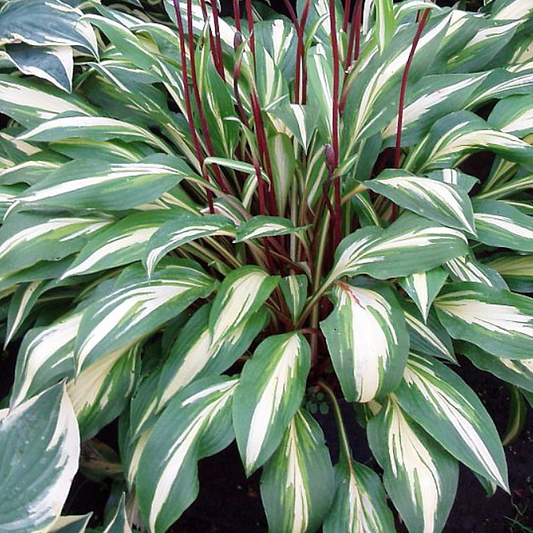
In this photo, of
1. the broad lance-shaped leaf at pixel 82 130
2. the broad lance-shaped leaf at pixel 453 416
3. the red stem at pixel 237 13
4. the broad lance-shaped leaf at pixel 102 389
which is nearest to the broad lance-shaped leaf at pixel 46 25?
the broad lance-shaped leaf at pixel 82 130

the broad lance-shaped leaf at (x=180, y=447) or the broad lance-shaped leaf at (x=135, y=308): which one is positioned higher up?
the broad lance-shaped leaf at (x=135, y=308)

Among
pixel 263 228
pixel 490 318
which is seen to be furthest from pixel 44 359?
pixel 490 318

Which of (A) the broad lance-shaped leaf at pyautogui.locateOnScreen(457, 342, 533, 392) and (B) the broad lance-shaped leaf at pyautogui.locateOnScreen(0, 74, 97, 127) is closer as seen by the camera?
(A) the broad lance-shaped leaf at pyautogui.locateOnScreen(457, 342, 533, 392)

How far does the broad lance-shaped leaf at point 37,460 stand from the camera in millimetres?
601

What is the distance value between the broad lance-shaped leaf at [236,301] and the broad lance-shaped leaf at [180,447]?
0.23 feet

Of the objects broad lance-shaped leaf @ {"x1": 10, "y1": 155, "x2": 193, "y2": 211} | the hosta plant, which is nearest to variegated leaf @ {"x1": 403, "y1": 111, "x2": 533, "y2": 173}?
the hosta plant

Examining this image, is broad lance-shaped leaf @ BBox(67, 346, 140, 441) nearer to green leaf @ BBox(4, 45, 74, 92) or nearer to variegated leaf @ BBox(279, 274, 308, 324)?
variegated leaf @ BBox(279, 274, 308, 324)

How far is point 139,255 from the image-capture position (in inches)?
31.6

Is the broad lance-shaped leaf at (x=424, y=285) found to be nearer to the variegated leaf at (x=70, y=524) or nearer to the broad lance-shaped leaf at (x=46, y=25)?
the variegated leaf at (x=70, y=524)

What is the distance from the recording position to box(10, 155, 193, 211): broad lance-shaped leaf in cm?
80

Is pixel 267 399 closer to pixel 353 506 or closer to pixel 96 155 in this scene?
pixel 353 506

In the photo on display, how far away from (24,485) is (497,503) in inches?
34.3

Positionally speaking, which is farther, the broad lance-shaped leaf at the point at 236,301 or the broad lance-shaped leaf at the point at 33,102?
the broad lance-shaped leaf at the point at 33,102

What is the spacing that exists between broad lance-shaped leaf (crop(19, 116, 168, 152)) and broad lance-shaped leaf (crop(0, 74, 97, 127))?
5cm
